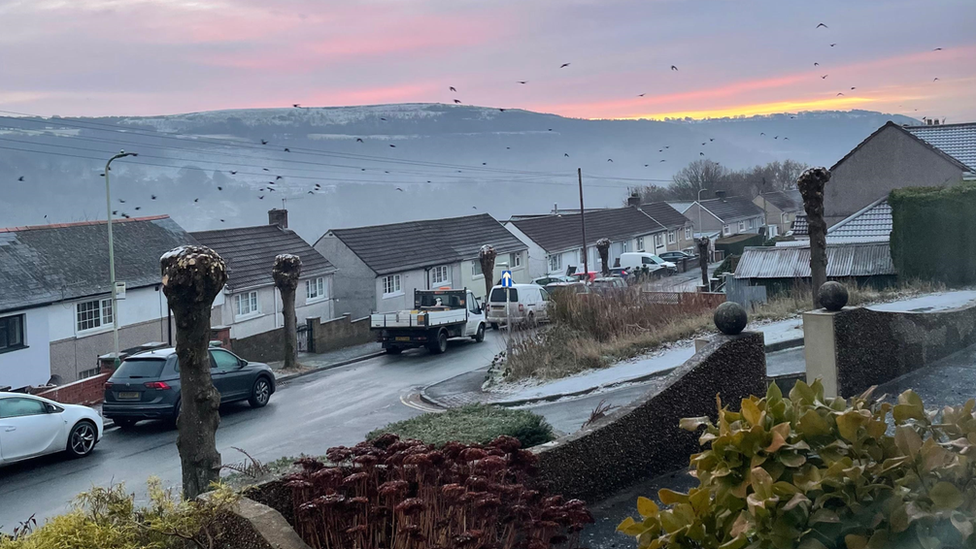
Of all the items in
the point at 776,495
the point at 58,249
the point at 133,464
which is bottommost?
the point at 133,464

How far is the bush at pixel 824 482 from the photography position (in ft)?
9.53

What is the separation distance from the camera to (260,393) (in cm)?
2048

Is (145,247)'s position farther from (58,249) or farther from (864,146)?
(864,146)

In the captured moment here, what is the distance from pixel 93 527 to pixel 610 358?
15.6m

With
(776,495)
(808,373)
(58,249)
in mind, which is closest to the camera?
(776,495)

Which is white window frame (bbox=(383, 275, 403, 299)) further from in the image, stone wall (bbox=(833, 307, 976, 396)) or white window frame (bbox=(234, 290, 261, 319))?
stone wall (bbox=(833, 307, 976, 396))

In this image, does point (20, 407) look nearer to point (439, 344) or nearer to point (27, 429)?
point (27, 429)

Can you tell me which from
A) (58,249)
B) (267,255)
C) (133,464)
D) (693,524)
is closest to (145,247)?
(58,249)

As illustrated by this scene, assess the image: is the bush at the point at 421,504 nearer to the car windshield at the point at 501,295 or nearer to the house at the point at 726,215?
the car windshield at the point at 501,295

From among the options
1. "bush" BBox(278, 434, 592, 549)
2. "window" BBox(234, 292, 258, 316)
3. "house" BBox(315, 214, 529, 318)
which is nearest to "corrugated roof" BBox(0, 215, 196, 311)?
"window" BBox(234, 292, 258, 316)

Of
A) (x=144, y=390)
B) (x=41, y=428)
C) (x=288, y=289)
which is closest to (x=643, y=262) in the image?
(x=288, y=289)

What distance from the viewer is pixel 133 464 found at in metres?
14.8

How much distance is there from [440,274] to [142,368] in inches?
1220

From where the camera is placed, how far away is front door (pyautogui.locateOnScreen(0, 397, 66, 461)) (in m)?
14.1
